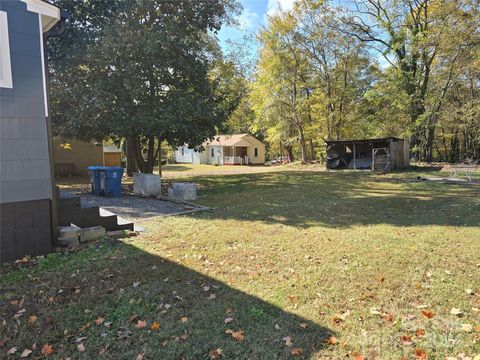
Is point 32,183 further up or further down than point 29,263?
further up

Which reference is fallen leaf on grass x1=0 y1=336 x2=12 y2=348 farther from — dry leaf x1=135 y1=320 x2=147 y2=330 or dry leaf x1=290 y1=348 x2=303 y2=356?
dry leaf x1=290 y1=348 x2=303 y2=356

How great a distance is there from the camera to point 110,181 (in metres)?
10.2

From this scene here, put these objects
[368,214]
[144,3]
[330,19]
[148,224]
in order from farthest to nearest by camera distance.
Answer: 1. [330,19]
2. [144,3]
3. [368,214]
4. [148,224]

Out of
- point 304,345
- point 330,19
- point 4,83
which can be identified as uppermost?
point 330,19

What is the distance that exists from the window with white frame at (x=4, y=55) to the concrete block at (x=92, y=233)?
7.88 feet

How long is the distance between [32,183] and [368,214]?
21.3 feet

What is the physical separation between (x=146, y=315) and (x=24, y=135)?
10.1ft

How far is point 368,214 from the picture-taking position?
7.39m

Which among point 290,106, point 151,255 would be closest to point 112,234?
point 151,255

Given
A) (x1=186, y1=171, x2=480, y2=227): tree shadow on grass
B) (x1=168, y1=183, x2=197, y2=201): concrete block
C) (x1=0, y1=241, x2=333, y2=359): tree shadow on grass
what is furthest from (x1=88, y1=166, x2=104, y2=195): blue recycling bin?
(x1=0, y1=241, x2=333, y2=359): tree shadow on grass

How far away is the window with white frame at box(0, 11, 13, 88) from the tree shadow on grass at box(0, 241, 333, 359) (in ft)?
8.05

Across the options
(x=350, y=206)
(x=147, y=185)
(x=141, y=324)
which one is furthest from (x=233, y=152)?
(x=141, y=324)

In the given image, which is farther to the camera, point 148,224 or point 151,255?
point 148,224

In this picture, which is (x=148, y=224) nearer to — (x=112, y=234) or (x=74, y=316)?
(x=112, y=234)
